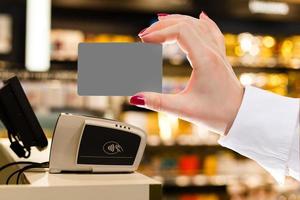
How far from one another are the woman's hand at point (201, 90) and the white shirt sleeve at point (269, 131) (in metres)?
0.02

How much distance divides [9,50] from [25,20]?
1.07 ft

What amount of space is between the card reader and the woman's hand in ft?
0.95

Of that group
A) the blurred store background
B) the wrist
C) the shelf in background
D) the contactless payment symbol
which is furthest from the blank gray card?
the blurred store background

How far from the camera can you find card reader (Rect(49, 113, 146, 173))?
1314mm

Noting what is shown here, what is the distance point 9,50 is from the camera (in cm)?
504

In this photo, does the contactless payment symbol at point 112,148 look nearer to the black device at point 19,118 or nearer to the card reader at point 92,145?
the card reader at point 92,145

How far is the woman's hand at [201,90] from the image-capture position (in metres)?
1.05

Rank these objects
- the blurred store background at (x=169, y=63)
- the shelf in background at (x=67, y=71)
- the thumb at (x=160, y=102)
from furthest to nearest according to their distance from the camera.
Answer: the blurred store background at (x=169, y=63) < the shelf in background at (x=67, y=71) < the thumb at (x=160, y=102)

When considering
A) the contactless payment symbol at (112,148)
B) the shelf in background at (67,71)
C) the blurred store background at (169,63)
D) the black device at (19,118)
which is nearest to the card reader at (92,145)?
the contactless payment symbol at (112,148)

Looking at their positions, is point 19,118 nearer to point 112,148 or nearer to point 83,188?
point 112,148

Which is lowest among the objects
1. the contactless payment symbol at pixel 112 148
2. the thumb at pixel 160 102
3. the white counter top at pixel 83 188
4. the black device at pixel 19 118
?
the white counter top at pixel 83 188

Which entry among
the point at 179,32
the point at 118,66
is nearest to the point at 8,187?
the point at 118,66

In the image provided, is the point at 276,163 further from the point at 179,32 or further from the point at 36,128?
the point at 36,128

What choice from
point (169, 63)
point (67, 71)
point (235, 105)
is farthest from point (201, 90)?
point (169, 63)
